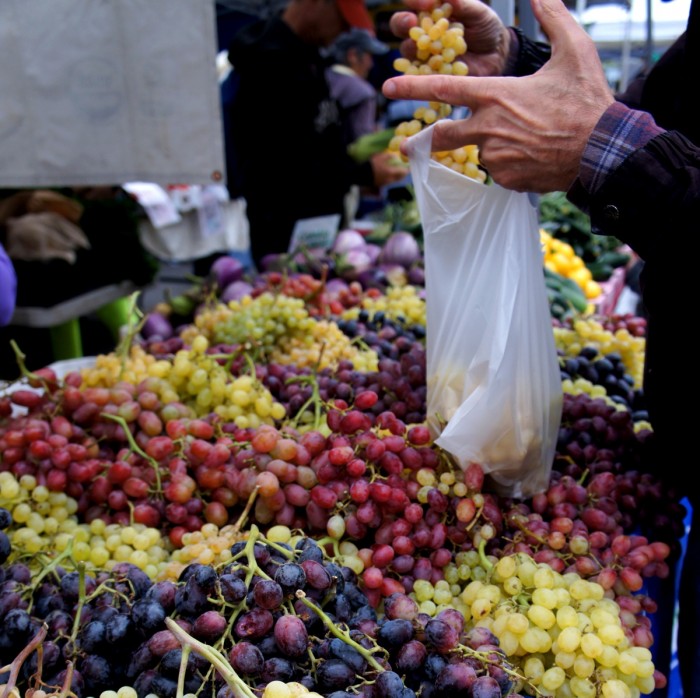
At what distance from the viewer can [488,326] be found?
127 centimetres

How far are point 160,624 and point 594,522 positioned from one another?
2.55ft

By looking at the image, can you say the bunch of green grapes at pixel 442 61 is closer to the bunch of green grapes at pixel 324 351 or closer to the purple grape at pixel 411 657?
the bunch of green grapes at pixel 324 351

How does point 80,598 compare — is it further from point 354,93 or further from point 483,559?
point 354,93

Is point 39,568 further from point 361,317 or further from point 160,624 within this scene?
point 361,317

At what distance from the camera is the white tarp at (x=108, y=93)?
2.06 m

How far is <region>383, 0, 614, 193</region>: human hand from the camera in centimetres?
107

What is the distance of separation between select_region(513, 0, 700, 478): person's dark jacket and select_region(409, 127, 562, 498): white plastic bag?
0.19 meters

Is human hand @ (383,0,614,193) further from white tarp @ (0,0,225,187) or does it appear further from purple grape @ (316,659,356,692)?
white tarp @ (0,0,225,187)

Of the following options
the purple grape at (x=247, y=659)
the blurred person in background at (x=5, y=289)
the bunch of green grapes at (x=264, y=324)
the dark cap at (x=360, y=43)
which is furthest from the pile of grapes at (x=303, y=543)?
the dark cap at (x=360, y=43)

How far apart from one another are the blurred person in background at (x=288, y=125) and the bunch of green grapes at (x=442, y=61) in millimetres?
2559

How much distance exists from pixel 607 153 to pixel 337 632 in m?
0.81

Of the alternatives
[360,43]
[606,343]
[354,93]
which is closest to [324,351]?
[606,343]

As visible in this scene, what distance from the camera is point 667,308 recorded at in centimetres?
116

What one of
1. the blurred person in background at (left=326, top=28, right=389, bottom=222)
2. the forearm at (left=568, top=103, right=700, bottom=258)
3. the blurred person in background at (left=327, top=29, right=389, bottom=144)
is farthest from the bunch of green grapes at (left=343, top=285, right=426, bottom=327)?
the blurred person in background at (left=327, top=29, right=389, bottom=144)
